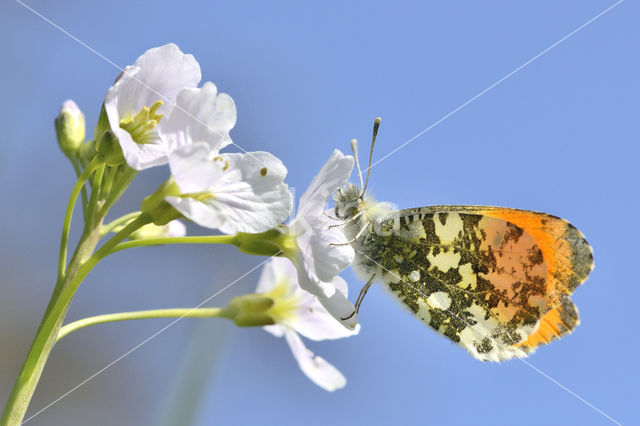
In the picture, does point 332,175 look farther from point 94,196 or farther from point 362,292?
point 94,196

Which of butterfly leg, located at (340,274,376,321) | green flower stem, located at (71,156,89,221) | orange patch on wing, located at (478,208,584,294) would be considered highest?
orange patch on wing, located at (478,208,584,294)

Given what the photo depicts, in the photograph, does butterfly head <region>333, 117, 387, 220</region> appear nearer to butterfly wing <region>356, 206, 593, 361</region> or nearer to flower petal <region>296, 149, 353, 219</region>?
butterfly wing <region>356, 206, 593, 361</region>

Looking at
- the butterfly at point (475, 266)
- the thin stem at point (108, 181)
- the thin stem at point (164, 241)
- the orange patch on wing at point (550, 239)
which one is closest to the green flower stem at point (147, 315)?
the thin stem at point (164, 241)

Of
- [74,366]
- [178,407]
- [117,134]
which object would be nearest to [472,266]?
[178,407]

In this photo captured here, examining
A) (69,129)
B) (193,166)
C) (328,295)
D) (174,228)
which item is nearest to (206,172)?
(193,166)

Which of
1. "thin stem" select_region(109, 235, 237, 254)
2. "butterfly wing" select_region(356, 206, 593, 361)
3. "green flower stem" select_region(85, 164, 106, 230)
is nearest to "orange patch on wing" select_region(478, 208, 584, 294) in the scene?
"butterfly wing" select_region(356, 206, 593, 361)

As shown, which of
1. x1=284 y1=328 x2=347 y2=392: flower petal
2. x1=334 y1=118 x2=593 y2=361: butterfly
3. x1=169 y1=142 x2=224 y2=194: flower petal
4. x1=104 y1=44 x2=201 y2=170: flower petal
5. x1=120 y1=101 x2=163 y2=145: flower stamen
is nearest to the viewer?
x1=169 y1=142 x2=224 y2=194: flower petal
